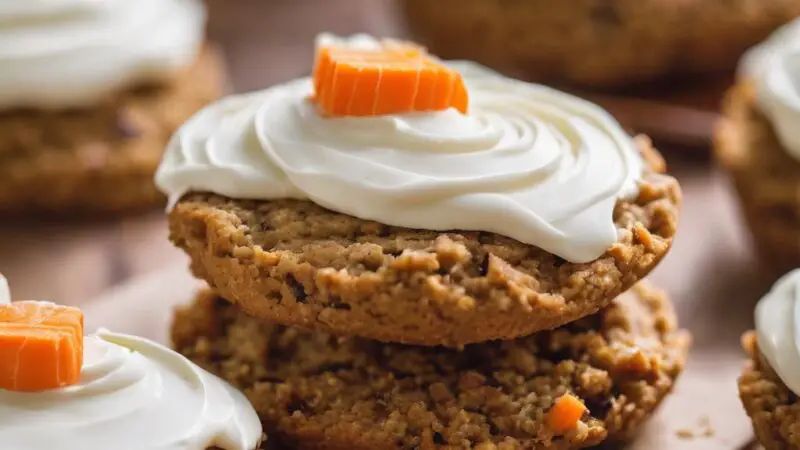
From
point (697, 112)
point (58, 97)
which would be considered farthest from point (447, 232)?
point (697, 112)

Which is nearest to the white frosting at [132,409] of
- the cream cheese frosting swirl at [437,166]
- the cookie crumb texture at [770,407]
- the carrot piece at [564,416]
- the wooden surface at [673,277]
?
the cream cheese frosting swirl at [437,166]

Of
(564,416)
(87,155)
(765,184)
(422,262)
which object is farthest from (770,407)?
(87,155)

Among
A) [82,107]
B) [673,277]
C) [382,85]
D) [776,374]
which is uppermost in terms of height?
[382,85]

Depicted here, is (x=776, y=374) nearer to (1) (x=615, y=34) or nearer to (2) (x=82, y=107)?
(1) (x=615, y=34)

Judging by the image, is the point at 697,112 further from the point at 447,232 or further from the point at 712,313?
the point at 447,232

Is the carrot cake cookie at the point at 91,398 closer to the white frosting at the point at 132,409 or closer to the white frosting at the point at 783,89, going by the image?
the white frosting at the point at 132,409

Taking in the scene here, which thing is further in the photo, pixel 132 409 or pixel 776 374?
pixel 776 374
